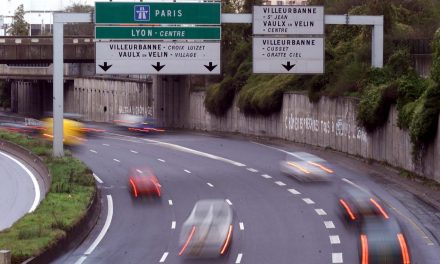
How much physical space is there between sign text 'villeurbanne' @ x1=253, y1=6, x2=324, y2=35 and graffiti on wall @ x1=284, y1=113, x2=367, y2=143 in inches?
392

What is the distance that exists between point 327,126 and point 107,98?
205 feet

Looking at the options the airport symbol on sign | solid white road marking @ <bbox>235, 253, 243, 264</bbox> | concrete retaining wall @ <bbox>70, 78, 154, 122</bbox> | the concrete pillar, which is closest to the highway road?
solid white road marking @ <bbox>235, 253, 243, 264</bbox>

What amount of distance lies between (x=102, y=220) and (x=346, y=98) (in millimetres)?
25232

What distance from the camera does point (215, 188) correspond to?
44.7 m

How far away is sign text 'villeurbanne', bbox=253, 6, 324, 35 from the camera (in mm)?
46062

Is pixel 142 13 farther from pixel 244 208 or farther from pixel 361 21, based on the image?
pixel 244 208

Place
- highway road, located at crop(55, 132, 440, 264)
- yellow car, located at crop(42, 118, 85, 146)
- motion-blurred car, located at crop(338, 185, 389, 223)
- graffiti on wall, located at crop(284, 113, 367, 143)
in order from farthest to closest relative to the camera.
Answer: yellow car, located at crop(42, 118, 85, 146) < graffiti on wall, located at crop(284, 113, 367, 143) < motion-blurred car, located at crop(338, 185, 389, 223) < highway road, located at crop(55, 132, 440, 264)

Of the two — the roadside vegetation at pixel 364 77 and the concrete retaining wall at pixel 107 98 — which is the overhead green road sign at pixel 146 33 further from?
the concrete retaining wall at pixel 107 98

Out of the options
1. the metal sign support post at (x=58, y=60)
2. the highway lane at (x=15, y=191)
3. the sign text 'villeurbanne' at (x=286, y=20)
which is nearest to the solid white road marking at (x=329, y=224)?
the highway lane at (x=15, y=191)

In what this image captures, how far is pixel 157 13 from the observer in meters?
45.1

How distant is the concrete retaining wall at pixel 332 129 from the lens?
1857 inches

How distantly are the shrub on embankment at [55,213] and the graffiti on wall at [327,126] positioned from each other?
1746cm

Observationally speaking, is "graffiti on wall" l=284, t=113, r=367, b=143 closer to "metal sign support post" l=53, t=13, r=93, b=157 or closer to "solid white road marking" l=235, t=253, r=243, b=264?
"metal sign support post" l=53, t=13, r=93, b=157

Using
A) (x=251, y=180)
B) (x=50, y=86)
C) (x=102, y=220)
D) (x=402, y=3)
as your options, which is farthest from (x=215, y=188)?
(x=50, y=86)
